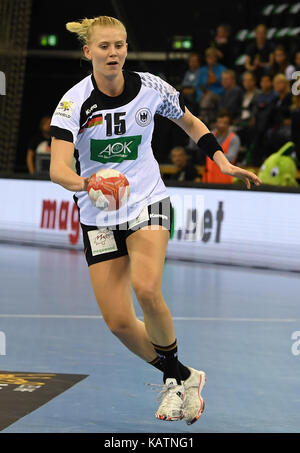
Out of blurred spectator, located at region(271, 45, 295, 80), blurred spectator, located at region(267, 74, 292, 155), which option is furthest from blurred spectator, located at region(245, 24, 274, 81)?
blurred spectator, located at region(267, 74, 292, 155)

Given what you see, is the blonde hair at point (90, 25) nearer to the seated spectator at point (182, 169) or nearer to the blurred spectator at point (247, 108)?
the seated spectator at point (182, 169)

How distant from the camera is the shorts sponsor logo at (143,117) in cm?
629

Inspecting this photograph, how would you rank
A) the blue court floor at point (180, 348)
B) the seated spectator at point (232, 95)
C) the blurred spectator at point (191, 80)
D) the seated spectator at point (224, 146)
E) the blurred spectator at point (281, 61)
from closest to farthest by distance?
1. the blue court floor at point (180, 348)
2. the seated spectator at point (224, 146)
3. the blurred spectator at point (281, 61)
4. the seated spectator at point (232, 95)
5. the blurred spectator at point (191, 80)

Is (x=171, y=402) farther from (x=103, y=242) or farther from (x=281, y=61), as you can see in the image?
(x=281, y=61)

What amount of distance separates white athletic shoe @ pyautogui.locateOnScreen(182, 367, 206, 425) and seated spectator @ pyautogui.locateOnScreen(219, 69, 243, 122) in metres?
12.6

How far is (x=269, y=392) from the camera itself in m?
7.18

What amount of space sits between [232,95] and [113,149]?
12723mm

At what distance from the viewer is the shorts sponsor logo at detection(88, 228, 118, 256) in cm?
629

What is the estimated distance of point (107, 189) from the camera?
5.44m

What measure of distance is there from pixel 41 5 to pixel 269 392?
18819 mm

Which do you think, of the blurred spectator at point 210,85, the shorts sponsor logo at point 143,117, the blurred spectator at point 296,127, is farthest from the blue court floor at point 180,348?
the blurred spectator at point 210,85

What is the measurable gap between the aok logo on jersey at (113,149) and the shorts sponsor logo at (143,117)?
0.10 metres

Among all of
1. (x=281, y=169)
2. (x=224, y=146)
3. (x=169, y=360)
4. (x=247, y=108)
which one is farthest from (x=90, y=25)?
(x=247, y=108)

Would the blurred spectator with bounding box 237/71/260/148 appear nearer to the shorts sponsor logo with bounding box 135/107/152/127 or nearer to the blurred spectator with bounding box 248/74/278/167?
the blurred spectator with bounding box 248/74/278/167
